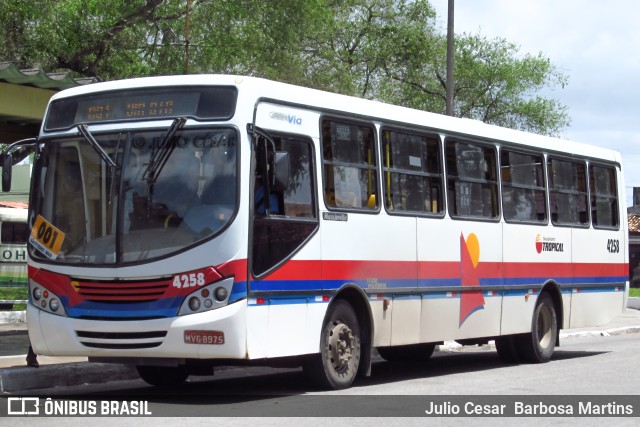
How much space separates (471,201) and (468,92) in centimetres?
4149

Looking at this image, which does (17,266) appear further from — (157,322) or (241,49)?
(157,322)

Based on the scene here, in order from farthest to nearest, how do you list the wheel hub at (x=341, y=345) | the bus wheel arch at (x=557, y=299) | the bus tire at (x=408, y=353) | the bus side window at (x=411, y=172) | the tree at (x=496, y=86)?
1. the tree at (x=496, y=86)
2. the bus wheel arch at (x=557, y=299)
3. the bus tire at (x=408, y=353)
4. the bus side window at (x=411, y=172)
5. the wheel hub at (x=341, y=345)

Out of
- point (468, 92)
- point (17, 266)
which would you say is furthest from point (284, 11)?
point (468, 92)

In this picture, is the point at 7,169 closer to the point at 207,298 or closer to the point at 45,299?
the point at 45,299

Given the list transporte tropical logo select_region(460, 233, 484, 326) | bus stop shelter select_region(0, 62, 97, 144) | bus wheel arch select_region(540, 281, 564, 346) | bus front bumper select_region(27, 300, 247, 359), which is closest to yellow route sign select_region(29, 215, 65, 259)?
bus front bumper select_region(27, 300, 247, 359)

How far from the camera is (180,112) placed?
11.1m

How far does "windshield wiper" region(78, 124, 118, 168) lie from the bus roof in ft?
1.62

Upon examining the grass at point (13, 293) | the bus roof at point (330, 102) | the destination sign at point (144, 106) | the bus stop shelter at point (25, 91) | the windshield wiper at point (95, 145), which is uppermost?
the bus stop shelter at point (25, 91)

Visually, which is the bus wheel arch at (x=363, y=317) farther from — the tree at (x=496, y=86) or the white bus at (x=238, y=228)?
the tree at (x=496, y=86)

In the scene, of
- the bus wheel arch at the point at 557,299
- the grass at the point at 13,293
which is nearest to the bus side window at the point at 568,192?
the bus wheel arch at the point at 557,299

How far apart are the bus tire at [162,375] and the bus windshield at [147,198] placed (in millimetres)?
1975

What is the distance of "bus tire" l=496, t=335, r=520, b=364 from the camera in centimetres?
1677

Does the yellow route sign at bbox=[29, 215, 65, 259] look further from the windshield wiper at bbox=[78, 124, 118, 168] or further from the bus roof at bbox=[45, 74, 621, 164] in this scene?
the bus roof at bbox=[45, 74, 621, 164]

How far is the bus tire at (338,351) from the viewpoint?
39.1ft
